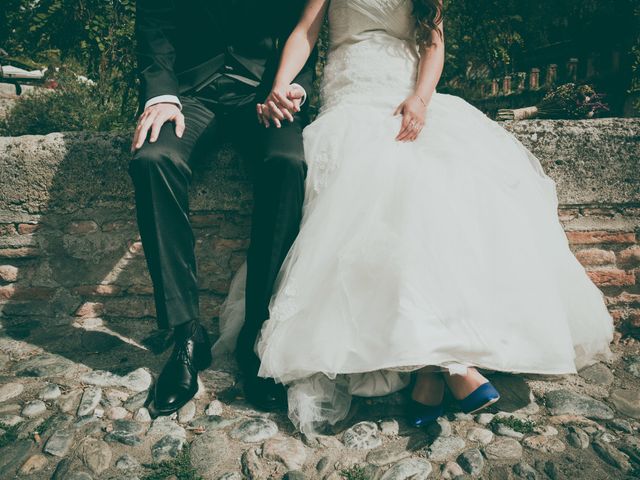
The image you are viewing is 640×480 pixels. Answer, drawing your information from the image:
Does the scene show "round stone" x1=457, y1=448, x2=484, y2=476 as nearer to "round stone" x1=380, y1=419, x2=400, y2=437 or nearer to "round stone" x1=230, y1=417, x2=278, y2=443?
"round stone" x1=380, y1=419, x2=400, y2=437

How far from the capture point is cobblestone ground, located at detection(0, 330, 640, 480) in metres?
1.48

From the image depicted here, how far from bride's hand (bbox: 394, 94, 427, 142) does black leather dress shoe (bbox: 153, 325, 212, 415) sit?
48.7 inches

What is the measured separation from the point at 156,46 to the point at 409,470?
214 centimetres

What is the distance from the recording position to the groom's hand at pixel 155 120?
6.32ft

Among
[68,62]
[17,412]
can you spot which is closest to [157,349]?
[17,412]

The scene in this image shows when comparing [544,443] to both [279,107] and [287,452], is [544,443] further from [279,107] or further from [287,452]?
[279,107]

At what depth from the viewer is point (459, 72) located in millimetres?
5551

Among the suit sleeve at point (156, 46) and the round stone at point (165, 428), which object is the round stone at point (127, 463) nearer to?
the round stone at point (165, 428)

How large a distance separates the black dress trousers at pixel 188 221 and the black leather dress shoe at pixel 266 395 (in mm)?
77

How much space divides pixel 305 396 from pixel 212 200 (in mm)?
1174

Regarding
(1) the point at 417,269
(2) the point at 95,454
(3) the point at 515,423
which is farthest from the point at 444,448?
(2) the point at 95,454

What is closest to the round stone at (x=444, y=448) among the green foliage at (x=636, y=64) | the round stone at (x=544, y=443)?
the round stone at (x=544, y=443)

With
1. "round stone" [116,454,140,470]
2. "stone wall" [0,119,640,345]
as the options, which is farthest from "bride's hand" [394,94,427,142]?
"round stone" [116,454,140,470]

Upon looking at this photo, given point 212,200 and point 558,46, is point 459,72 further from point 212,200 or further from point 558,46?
point 558,46
